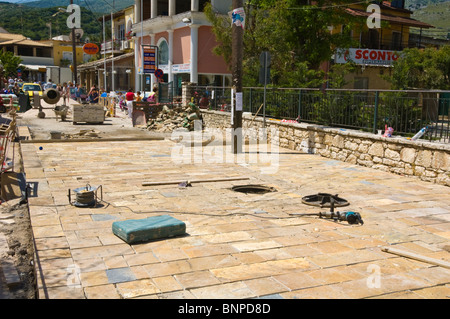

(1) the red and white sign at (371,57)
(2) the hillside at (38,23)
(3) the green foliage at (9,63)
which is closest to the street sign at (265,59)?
(1) the red and white sign at (371,57)

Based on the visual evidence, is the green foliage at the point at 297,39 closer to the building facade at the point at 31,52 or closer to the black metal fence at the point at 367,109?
the black metal fence at the point at 367,109

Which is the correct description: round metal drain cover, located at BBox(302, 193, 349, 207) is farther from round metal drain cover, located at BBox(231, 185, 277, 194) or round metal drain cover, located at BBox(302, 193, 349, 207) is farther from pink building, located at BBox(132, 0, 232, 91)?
pink building, located at BBox(132, 0, 232, 91)

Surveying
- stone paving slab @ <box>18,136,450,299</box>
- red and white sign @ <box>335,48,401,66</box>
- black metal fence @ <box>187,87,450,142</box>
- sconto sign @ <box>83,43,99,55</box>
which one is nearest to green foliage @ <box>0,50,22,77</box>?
sconto sign @ <box>83,43,99,55</box>

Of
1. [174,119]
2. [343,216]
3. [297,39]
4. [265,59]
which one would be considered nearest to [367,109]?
[265,59]

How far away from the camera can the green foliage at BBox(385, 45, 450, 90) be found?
26.4 meters

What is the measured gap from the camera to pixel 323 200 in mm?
7184

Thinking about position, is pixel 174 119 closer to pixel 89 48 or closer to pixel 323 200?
pixel 323 200

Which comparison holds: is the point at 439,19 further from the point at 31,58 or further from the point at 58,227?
the point at 58,227

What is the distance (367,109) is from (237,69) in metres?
3.56

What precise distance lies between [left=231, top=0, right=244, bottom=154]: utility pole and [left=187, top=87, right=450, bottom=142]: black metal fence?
2.28 meters

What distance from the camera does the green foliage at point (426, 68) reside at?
2642 cm

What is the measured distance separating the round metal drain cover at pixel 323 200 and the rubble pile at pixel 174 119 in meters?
12.8
